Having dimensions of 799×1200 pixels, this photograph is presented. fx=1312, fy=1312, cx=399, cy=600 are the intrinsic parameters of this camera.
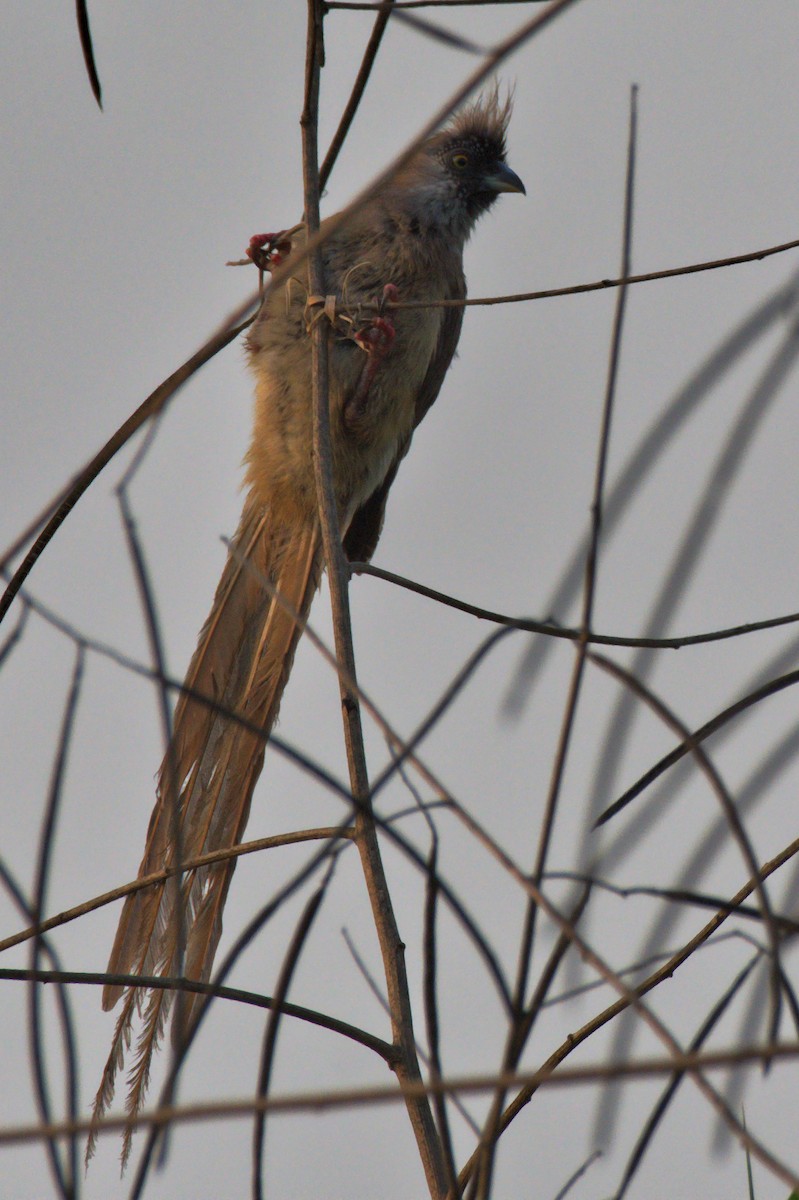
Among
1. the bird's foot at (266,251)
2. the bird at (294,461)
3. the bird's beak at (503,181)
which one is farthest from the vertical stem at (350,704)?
the bird's beak at (503,181)

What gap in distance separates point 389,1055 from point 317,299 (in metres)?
1.23

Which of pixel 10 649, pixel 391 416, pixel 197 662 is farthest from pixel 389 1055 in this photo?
pixel 391 416

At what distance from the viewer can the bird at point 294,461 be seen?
2572 mm

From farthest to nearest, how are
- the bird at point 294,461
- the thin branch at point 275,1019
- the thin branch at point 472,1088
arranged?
the bird at point 294,461 < the thin branch at point 275,1019 < the thin branch at point 472,1088

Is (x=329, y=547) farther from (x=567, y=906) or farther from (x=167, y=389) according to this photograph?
(x=567, y=906)

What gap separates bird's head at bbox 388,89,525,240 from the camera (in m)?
5.05

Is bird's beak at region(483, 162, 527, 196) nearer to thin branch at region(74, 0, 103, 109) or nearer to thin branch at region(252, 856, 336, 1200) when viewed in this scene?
thin branch at region(74, 0, 103, 109)

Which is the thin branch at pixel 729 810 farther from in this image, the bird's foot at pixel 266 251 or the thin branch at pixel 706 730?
the bird's foot at pixel 266 251

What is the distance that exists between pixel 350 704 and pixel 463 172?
398 cm

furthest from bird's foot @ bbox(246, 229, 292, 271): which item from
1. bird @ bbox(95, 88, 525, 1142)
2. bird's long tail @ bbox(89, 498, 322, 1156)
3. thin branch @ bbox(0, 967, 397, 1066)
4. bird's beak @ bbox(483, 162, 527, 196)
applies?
thin branch @ bbox(0, 967, 397, 1066)

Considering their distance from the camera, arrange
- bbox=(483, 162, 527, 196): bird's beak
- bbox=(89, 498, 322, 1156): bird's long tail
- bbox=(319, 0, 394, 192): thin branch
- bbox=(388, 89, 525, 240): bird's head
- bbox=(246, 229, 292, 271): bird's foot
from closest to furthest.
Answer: bbox=(319, 0, 394, 192): thin branch < bbox=(89, 498, 322, 1156): bird's long tail < bbox=(246, 229, 292, 271): bird's foot < bbox=(388, 89, 525, 240): bird's head < bbox=(483, 162, 527, 196): bird's beak

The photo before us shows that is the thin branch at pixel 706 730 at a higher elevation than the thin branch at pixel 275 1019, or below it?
higher

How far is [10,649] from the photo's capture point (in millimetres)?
1536

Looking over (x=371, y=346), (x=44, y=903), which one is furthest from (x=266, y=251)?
(x=44, y=903)
